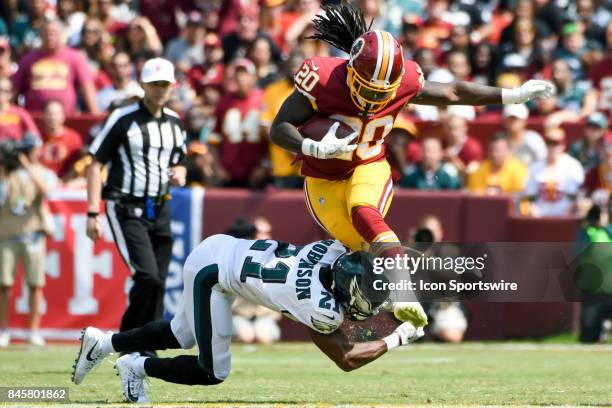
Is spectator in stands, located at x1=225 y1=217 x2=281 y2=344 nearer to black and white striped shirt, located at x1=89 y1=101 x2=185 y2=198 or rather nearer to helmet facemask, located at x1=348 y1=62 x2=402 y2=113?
black and white striped shirt, located at x1=89 y1=101 x2=185 y2=198

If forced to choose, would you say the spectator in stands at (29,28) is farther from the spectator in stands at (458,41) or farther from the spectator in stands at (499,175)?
the spectator in stands at (499,175)

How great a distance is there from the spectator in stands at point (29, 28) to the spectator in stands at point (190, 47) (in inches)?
72.6

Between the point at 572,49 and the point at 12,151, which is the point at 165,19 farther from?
the point at 572,49

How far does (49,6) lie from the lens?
16.5 meters

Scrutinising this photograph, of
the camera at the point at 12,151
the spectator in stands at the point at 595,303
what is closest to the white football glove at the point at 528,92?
the spectator in stands at the point at 595,303

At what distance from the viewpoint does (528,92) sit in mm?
7363

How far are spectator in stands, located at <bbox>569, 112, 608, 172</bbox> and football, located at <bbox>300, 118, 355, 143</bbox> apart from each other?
19.6ft

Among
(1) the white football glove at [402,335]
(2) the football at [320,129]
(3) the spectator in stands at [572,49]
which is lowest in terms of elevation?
(1) the white football glove at [402,335]

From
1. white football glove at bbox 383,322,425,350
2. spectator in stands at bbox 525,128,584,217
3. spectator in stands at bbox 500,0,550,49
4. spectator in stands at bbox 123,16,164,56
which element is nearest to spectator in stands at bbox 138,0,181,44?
spectator in stands at bbox 123,16,164,56

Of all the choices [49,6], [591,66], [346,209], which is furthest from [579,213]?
Result: [49,6]

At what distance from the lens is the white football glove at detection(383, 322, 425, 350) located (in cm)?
634

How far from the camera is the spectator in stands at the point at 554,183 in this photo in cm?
1223

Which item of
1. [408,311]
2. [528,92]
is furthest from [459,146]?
[408,311]

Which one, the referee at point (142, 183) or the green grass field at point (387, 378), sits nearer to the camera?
the green grass field at point (387, 378)
